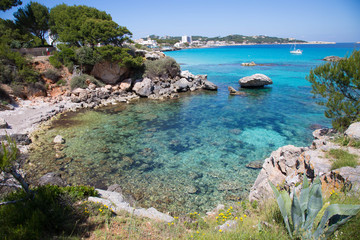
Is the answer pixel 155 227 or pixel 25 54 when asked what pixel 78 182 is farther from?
pixel 25 54

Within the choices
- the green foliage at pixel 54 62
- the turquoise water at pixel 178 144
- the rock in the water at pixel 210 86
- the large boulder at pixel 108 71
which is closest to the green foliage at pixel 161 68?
the large boulder at pixel 108 71

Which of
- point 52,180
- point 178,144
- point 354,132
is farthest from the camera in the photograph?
point 178,144

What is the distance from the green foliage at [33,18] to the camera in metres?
34.5

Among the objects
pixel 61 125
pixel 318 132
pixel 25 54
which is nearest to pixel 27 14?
Result: pixel 25 54

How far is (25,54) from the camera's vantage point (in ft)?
94.3

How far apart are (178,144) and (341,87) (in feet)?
35.8

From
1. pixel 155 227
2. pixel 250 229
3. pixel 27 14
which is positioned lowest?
pixel 155 227

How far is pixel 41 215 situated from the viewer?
536 centimetres

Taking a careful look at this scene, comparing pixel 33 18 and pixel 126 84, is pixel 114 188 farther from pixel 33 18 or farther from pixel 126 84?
pixel 33 18

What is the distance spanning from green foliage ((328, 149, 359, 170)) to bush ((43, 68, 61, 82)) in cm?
3134

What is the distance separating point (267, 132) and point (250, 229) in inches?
553

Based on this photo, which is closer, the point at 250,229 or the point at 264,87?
the point at 250,229

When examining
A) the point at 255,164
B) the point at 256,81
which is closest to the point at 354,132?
the point at 255,164

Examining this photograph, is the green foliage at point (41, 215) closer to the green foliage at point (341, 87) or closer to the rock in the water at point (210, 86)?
the green foliage at point (341, 87)
